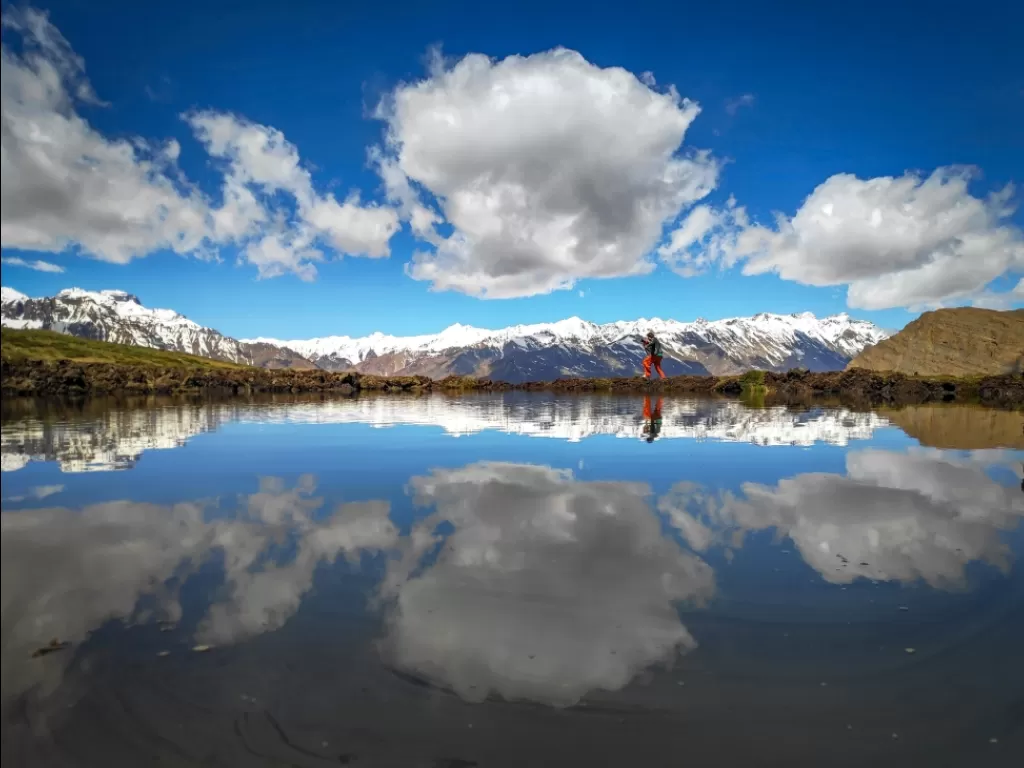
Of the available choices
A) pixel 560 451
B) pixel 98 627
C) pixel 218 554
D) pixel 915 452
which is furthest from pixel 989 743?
pixel 915 452

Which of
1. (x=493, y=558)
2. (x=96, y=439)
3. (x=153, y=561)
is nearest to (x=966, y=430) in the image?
(x=493, y=558)

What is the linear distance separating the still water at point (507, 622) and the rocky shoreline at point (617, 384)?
53.4 meters

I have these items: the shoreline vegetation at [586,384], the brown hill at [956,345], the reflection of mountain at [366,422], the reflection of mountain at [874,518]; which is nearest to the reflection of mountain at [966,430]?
the reflection of mountain at [366,422]

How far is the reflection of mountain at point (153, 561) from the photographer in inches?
183

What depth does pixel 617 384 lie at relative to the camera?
89.2 metres

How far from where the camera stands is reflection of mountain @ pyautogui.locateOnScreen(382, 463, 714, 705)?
5469mm

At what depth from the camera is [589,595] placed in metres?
7.21

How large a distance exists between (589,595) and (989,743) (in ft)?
12.8

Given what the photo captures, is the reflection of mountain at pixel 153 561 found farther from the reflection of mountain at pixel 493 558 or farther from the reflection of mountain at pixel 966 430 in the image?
the reflection of mountain at pixel 966 430

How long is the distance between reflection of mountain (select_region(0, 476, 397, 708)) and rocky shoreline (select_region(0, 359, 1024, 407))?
181 ft

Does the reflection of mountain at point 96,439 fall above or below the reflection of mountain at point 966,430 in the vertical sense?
above

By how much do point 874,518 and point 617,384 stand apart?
7888 cm

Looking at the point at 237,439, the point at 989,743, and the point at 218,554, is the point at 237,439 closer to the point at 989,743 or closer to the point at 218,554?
the point at 218,554

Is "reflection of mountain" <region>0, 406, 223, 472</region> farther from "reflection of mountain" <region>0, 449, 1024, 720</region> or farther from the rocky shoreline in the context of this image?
the rocky shoreline
